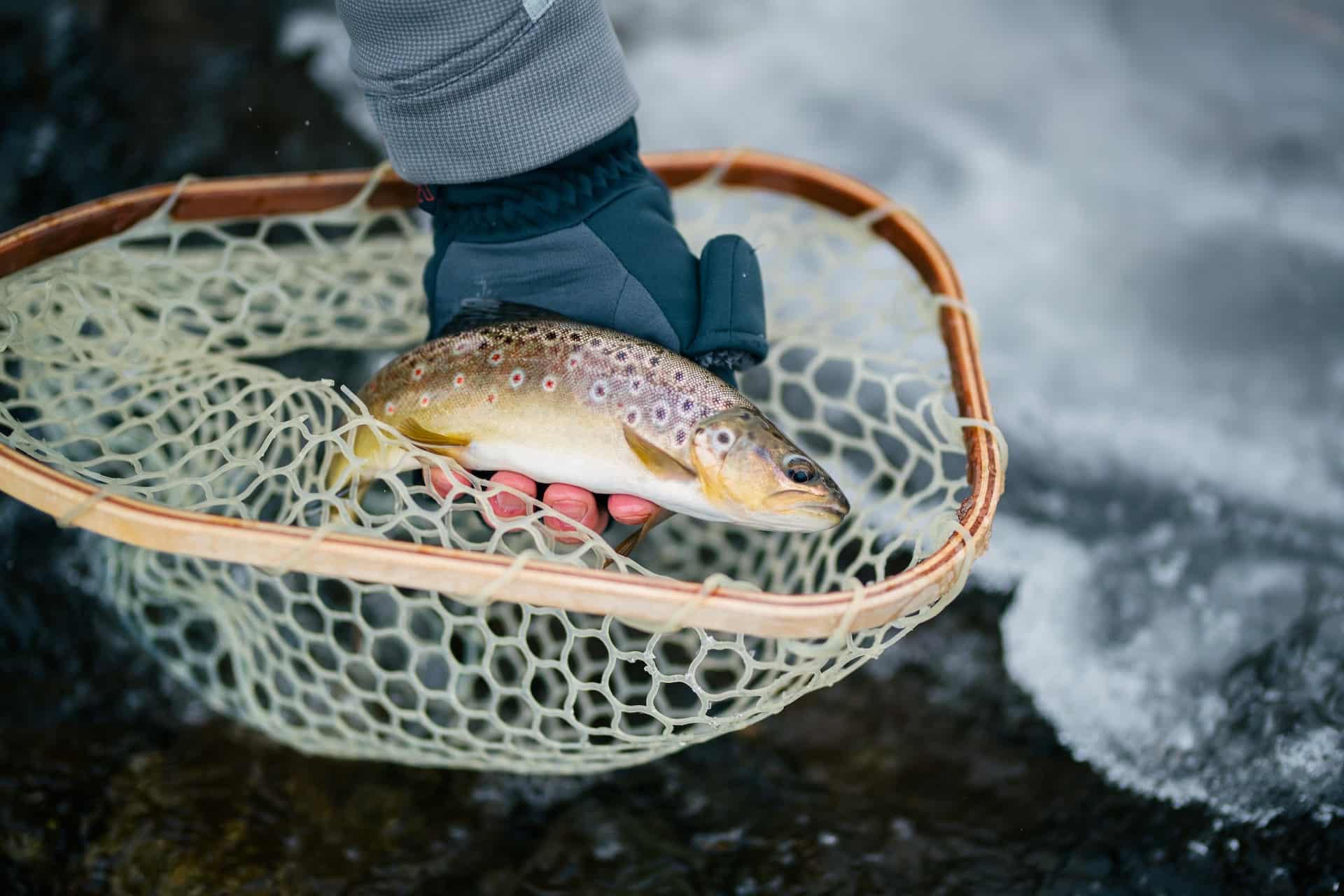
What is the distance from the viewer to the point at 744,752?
8.31 ft

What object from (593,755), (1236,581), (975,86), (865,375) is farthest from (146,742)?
(975,86)

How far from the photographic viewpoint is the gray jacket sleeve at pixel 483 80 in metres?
1.74

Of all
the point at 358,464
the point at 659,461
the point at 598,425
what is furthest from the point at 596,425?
the point at 358,464

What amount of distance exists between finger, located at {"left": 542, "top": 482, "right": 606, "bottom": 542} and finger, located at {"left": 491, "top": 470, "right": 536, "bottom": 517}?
0.04 meters

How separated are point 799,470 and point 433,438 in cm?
68

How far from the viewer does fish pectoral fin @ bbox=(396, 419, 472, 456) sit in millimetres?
1814

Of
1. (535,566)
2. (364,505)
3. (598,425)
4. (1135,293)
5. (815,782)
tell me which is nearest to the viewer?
(535,566)

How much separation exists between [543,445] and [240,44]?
3.51 m

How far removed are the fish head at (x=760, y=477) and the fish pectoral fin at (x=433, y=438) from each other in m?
0.45

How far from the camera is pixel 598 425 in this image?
1717 mm

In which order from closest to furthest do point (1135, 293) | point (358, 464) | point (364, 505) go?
1. point (358, 464)
2. point (364, 505)
3. point (1135, 293)

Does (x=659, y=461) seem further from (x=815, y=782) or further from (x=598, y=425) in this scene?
(x=815, y=782)

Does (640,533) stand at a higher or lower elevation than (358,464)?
lower

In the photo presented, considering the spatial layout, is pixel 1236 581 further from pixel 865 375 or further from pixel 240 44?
pixel 240 44
